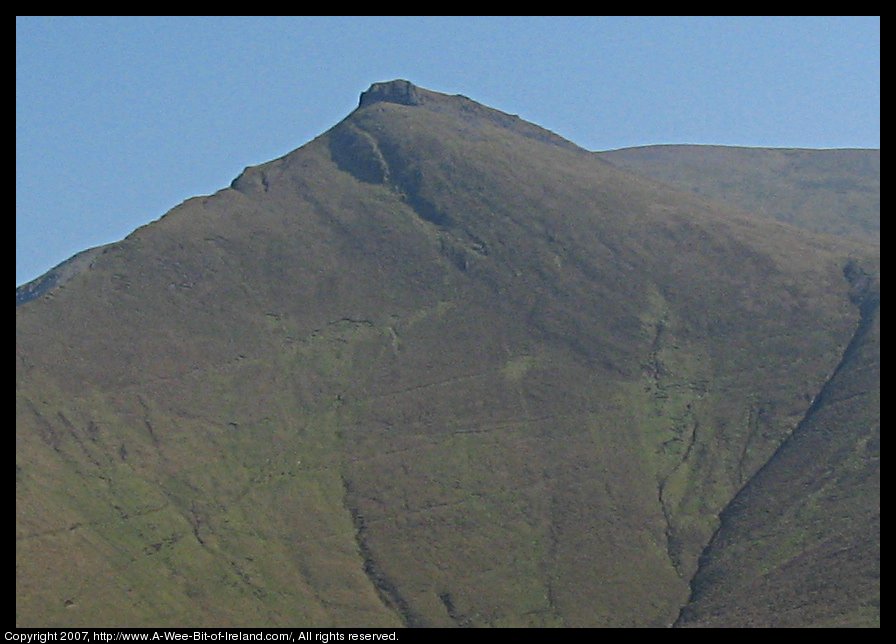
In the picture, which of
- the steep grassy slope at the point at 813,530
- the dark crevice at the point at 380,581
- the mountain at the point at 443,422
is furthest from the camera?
the mountain at the point at 443,422

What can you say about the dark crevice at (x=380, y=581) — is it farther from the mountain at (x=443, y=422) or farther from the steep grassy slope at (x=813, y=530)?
the steep grassy slope at (x=813, y=530)

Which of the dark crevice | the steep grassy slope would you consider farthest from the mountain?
the steep grassy slope

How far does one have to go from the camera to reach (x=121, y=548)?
12800 centimetres

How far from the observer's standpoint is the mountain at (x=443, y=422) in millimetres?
129625

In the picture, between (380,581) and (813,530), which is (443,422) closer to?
(380,581)

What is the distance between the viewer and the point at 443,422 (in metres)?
156

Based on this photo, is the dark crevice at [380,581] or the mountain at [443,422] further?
the mountain at [443,422]

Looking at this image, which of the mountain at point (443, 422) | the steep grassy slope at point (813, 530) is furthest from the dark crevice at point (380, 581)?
the steep grassy slope at point (813, 530)

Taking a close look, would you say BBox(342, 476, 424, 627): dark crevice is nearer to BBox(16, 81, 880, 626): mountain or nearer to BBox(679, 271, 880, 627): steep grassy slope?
BBox(16, 81, 880, 626): mountain

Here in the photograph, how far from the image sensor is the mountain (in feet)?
425

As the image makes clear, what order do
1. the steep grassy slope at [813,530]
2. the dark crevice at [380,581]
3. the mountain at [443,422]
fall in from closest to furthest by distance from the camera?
the steep grassy slope at [813,530] < the dark crevice at [380,581] < the mountain at [443,422]

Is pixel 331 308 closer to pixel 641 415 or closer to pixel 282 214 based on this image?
pixel 282 214
